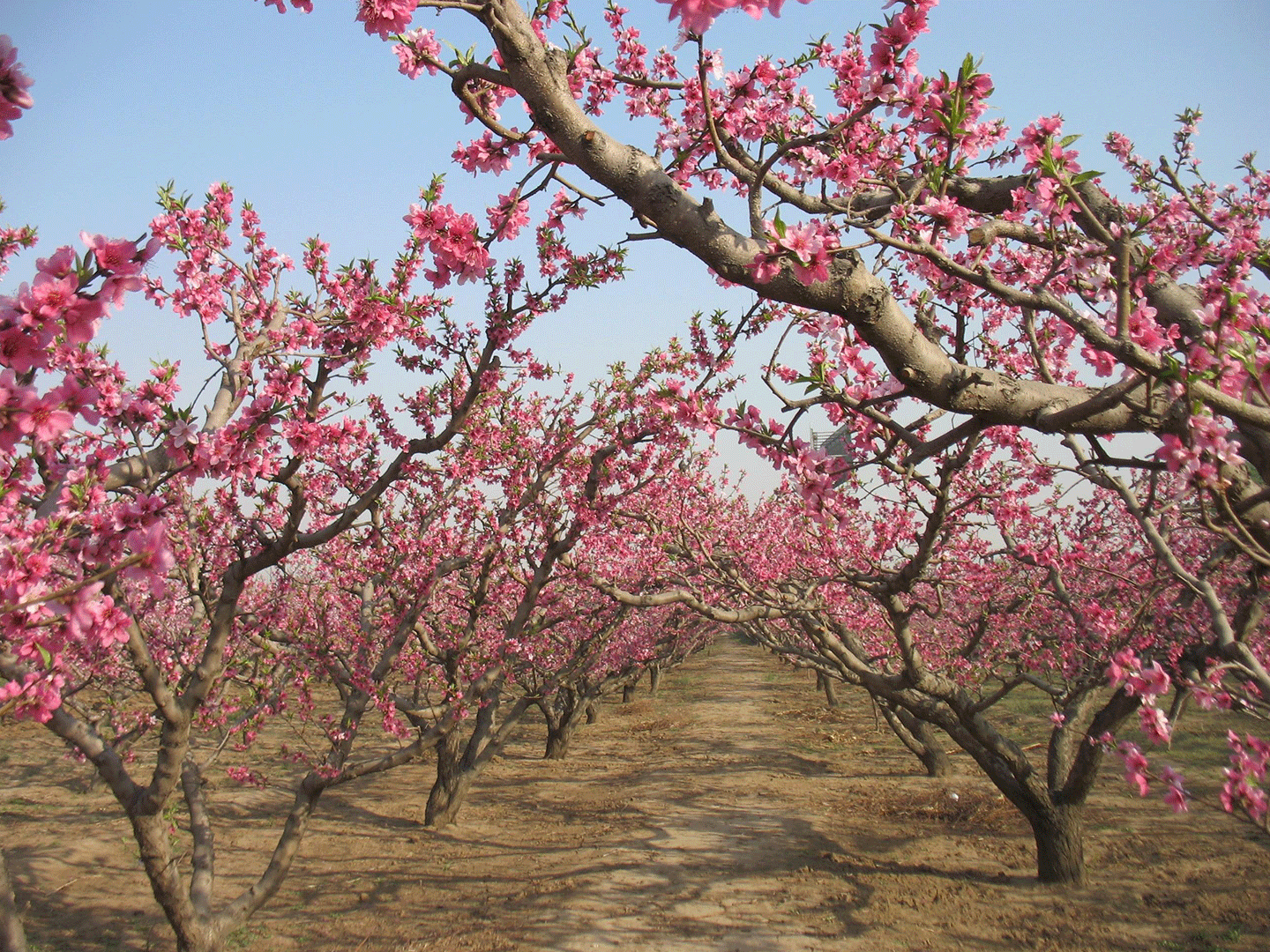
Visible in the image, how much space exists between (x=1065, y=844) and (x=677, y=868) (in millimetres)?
4077

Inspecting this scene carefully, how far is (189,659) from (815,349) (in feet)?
24.8

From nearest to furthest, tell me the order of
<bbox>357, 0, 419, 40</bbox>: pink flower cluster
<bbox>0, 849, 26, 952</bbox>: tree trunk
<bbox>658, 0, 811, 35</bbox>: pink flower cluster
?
<bbox>658, 0, 811, 35</bbox>: pink flower cluster
<bbox>357, 0, 419, 40</bbox>: pink flower cluster
<bbox>0, 849, 26, 952</bbox>: tree trunk

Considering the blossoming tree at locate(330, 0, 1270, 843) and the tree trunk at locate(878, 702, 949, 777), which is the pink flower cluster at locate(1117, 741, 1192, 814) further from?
the tree trunk at locate(878, 702, 949, 777)

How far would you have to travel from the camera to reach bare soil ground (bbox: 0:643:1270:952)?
6.78m

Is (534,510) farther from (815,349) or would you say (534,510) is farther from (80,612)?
(80,612)

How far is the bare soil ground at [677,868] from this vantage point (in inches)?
267

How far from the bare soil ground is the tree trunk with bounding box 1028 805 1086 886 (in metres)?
0.22

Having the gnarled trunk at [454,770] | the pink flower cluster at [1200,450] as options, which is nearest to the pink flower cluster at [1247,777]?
the pink flower cluster at [1200,450]

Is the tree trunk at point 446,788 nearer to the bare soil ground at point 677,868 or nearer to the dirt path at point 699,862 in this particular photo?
the bare soil ground at point 677,868

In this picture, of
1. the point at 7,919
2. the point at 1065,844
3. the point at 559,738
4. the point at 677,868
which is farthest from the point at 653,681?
the point at 7,919

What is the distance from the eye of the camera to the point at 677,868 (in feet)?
28.6

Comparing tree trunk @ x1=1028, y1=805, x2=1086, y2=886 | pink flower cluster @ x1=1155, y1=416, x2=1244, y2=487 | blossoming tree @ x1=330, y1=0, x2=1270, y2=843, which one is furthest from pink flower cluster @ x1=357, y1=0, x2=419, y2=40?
tree trunk @ x1=1028, y1=805, x2=1086, y2=886

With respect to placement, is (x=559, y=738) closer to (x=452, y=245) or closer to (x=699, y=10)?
(x=452, y=245)

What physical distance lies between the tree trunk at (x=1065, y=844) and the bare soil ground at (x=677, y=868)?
0.22 m
